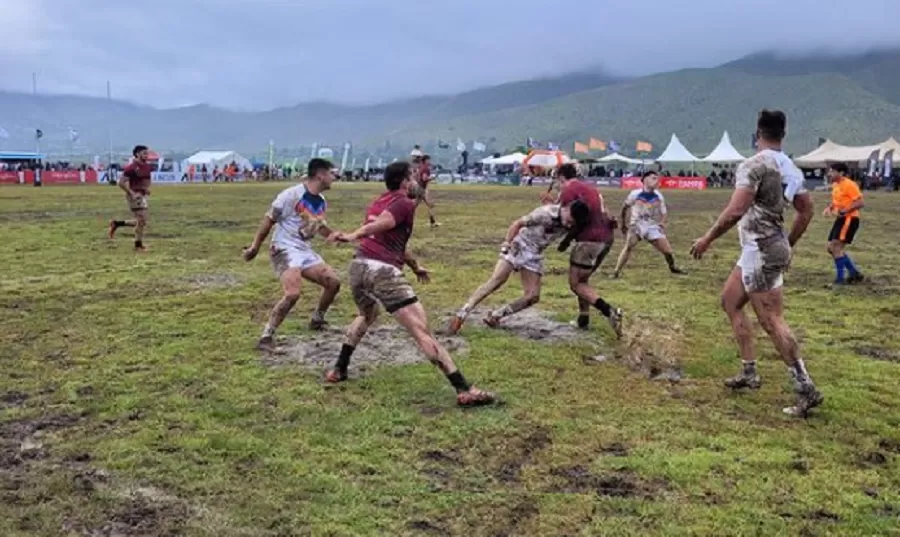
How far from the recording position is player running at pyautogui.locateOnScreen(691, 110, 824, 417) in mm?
6520

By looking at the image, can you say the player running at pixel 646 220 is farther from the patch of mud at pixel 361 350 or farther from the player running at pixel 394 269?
the player running at pixel 394 269

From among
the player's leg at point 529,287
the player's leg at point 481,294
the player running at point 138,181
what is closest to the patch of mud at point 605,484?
the player's leg at point 481,294

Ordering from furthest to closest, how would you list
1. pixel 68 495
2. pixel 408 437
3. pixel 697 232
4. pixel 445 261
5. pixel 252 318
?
pixel 697 232
pixel 445 261
pixel 252 318
pixel 408 437
pixel 68 495

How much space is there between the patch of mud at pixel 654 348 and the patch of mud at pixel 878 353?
6.05 ft

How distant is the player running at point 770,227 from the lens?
→ 6520 millimetres

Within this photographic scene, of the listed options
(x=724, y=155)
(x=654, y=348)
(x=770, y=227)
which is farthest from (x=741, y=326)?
(x=724, y=155)

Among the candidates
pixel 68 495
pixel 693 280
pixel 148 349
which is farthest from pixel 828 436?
pixel 693 280

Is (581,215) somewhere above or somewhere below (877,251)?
above

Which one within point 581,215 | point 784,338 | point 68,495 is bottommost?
point 68,495

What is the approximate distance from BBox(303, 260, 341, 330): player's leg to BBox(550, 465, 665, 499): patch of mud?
4.31 m

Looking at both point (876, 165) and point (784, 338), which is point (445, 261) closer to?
point (784, 338)

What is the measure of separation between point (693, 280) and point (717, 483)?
9.12 m

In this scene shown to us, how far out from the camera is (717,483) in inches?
204

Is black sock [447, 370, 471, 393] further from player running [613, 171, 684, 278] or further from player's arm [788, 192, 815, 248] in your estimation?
player running [613, 171, 684, 278]
